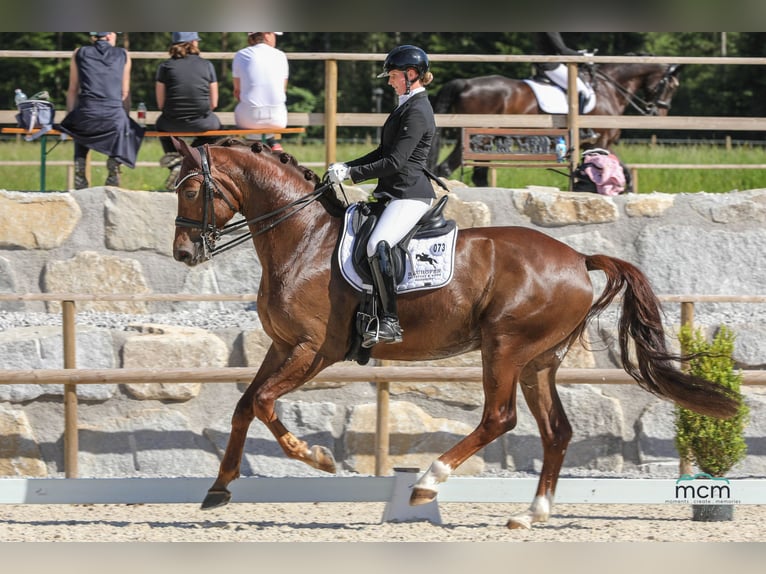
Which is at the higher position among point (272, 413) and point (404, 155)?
point (404, 155)

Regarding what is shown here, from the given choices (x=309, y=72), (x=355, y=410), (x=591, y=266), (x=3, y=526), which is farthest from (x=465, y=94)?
(x=309, y=72)

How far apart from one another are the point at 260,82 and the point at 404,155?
11.0ft

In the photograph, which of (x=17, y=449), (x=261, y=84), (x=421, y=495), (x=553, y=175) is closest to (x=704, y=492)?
(x=421, y=495)

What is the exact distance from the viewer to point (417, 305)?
5332 mm

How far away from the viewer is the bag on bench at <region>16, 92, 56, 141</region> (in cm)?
805

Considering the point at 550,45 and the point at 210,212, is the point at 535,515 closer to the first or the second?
the point at 210,212

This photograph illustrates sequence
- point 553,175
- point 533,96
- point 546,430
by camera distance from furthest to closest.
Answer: point 553,175, point 533,96, point 546,430

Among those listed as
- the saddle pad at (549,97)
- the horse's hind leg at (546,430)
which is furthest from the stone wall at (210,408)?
the saddle pad at (549,97)

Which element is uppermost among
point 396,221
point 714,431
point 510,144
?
point 510,144

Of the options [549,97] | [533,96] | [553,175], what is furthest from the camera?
[553,175]

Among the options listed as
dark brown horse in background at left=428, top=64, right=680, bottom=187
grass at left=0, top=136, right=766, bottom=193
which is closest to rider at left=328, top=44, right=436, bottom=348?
dark brown horse in background at left=428, top=64, right=680, bottom=187

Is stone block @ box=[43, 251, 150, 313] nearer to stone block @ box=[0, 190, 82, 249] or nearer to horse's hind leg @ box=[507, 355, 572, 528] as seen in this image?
stone block @ box=[0, 190, 82, 249]

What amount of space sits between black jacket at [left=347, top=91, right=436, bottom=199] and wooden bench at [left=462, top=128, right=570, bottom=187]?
3444mm
